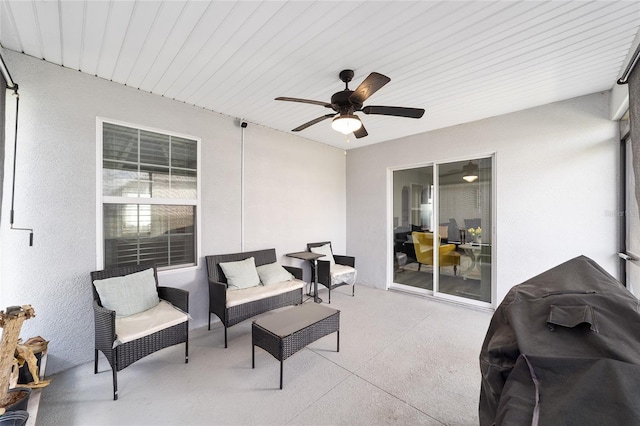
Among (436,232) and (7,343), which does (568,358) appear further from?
(436,232)

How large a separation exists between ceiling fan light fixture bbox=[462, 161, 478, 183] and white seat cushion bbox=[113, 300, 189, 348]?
4.23 metres

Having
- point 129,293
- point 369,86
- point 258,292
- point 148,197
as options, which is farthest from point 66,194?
point 369,86

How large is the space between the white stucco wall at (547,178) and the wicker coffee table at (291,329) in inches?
107

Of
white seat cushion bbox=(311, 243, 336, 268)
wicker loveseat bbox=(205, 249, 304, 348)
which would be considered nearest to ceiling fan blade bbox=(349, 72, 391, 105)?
wicker loveseat bbox=(205, 249, 304, 348)

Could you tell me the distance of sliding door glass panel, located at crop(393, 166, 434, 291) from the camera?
4.48m

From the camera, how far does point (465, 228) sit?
4047 millimetres

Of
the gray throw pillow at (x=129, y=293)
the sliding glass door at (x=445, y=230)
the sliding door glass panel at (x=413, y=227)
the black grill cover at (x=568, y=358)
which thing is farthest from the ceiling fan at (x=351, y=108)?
the sliding door glass panel at (x=413, y=227)

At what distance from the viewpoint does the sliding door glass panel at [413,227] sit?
14.7ft

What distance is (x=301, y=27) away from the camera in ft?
6.05

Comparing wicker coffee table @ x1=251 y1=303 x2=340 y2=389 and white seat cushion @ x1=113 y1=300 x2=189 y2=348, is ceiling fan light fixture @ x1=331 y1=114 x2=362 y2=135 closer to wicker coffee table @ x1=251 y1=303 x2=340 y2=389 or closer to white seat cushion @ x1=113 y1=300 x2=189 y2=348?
wicker coffee table @ x1=251 y1=303 x2=340 y2=389

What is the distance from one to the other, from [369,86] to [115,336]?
279 cm

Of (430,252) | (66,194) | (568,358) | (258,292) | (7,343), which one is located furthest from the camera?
(430,252)

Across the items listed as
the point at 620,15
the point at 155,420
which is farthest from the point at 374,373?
the point at 620,15

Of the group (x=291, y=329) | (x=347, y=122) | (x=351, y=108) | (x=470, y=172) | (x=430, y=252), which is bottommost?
(x=291, y=329)
